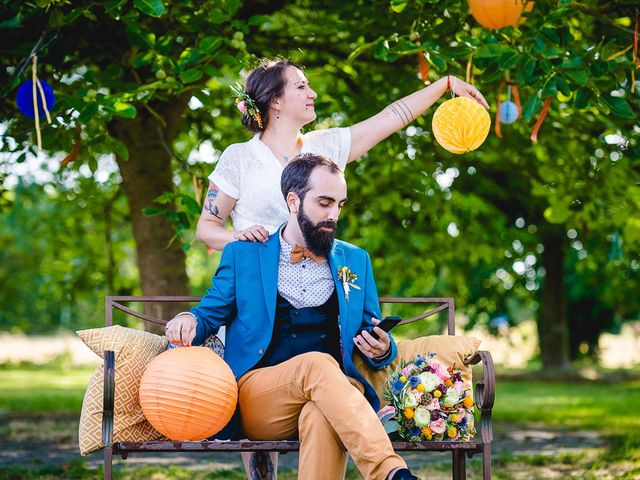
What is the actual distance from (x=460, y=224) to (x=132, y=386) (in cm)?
673

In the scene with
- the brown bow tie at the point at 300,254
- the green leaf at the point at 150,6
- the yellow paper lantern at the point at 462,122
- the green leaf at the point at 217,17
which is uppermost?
the green leaf at the point at 217,17

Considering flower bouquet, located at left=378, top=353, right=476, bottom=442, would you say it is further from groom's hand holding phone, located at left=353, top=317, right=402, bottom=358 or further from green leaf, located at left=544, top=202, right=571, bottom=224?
green leaf, located at left=544, top=202, right=571, bottom=224

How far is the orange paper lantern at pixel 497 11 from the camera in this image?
15.8 feet

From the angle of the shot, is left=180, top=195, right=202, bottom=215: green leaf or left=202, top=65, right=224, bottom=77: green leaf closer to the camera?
left=202, top=65, right=224, bottom=77: green leaf

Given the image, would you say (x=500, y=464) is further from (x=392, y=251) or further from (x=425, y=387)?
(x=392, y=251)

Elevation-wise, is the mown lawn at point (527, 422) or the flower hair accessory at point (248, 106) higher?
the flower hair accessory at point (248, 106)

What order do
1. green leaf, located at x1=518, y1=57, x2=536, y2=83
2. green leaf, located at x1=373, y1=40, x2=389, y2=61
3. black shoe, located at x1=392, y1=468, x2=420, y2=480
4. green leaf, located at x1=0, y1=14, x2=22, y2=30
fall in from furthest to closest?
green leaf, located at x1=373, y1=40, x2=389, y2=61, green leaf, located at x1=518, y1=57, x2=536, y2=83, green leaf, located at x1=0, y1=14, x2=22, y2=30, black shoe, located at x1=392, y1=468, x2=420, y2=480

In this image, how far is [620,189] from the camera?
706cm

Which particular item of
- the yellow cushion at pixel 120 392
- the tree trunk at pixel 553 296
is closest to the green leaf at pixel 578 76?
the yellow cushion at pixel 120 392

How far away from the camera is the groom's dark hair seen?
3.72 m

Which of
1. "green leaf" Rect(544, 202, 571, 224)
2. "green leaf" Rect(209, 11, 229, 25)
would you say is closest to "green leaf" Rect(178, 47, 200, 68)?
"green leaf" Rect(209, 11, 229, 25)

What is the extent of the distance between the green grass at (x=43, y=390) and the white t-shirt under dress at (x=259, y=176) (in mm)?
7383

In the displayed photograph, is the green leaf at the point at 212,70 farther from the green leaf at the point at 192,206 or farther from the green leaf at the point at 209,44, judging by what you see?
the green leaf at the point at 192,206

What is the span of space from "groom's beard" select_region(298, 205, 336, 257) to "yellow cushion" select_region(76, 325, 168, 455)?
79 centimetres
